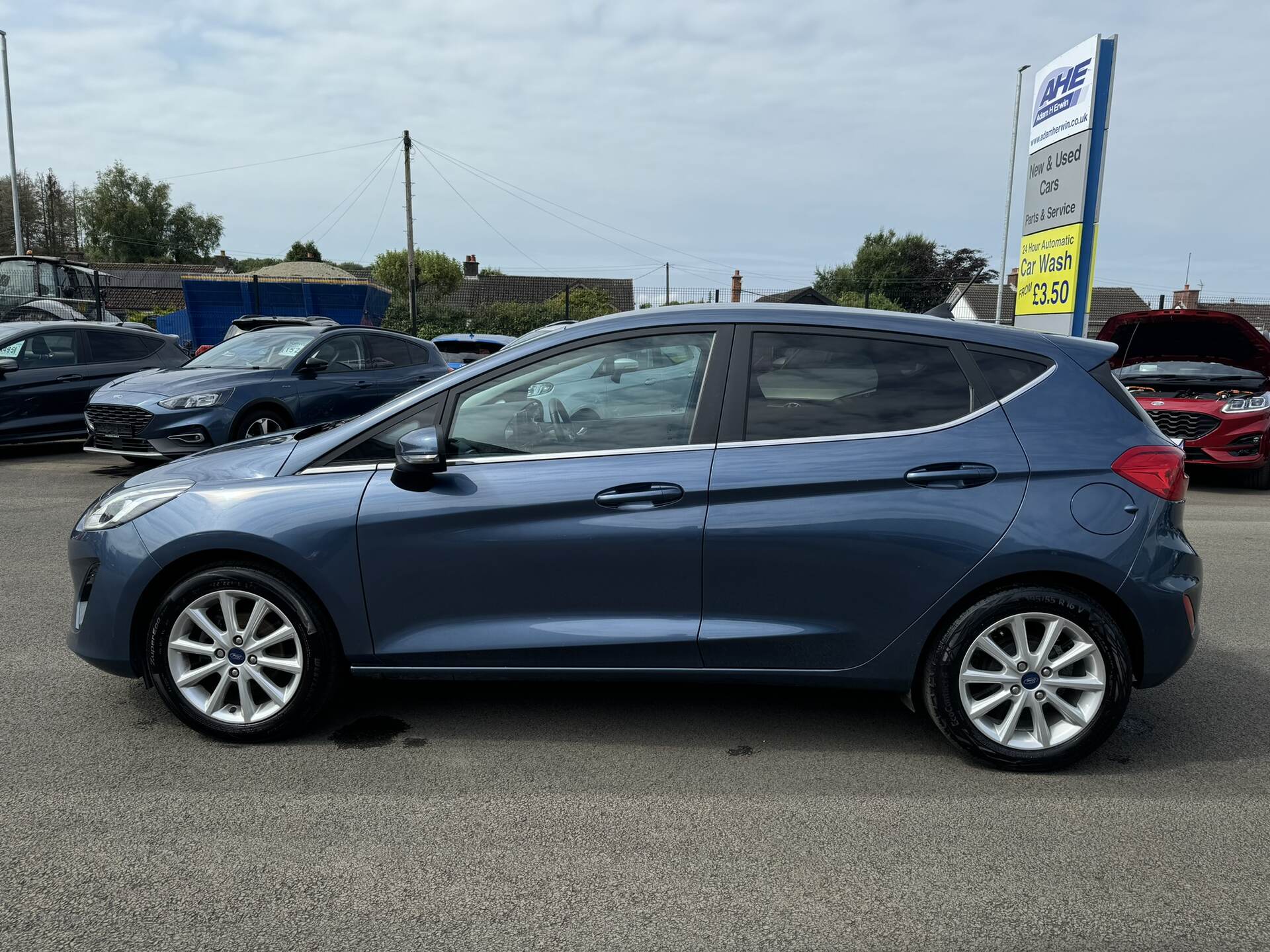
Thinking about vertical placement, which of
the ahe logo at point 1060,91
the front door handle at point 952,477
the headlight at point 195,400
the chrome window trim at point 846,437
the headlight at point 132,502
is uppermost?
the ahe logo at point 1060,91

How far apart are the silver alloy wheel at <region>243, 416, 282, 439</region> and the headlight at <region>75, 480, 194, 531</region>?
20.0 feet

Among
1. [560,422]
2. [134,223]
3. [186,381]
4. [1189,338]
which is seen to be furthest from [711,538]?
[134,223]

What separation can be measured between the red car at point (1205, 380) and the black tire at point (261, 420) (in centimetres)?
906

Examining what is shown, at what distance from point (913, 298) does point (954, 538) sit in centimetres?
5576

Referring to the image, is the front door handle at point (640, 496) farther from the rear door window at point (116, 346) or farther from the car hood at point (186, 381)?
the rear door window at point (116, 346)

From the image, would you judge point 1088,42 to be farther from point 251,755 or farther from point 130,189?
point 130,189

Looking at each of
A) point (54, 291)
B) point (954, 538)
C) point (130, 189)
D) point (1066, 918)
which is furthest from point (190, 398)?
point (130, 189)

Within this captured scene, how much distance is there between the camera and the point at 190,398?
9297 mm

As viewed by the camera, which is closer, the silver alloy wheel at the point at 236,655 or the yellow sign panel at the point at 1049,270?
the silver alloy wheel at the point at 236,655

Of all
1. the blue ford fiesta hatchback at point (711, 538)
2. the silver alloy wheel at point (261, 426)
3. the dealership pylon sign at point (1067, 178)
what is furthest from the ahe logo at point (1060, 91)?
the blue ford fiesta hatchback at point (711, 538)

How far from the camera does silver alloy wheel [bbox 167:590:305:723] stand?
11.7ft

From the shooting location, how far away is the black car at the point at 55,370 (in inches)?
427

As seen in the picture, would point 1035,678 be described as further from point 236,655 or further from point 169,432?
point 169,432

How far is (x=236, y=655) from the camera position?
3.57 meters
